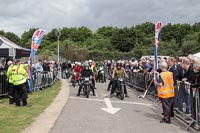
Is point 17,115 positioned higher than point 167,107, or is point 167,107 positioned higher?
point 167,107

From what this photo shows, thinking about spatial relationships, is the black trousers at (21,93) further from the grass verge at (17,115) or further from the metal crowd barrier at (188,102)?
the metal crowd barrier at (188,102)

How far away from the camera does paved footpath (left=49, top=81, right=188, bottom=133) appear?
32.6 ft

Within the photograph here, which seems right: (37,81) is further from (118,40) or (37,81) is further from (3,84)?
(118,40)

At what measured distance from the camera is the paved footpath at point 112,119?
992 centimetres

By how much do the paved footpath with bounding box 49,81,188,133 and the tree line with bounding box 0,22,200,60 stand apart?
4722cm

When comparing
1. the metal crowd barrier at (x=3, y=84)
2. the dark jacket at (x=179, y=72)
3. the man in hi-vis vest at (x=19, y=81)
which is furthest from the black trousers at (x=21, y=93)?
the dark jacket at (x=179, y=72)

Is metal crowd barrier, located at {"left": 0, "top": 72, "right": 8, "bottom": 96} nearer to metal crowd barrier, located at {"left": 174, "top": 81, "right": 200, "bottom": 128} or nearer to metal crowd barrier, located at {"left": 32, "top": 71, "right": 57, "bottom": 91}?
metal crowd barrier, located at {"left": 32, "top": 71, "right": 57, "bottom": 91}

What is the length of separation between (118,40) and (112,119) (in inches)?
3124

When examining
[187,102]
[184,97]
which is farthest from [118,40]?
[187,102]

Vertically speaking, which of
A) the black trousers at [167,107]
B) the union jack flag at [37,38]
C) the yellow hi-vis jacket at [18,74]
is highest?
the union jack flag at [37,38]

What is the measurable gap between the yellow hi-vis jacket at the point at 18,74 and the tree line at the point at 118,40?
47.5 metres

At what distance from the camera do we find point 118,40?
90500 mm

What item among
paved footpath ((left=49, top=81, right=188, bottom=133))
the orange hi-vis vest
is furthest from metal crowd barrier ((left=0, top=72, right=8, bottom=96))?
the orange hi-vis vest

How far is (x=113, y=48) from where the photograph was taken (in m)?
88.2
